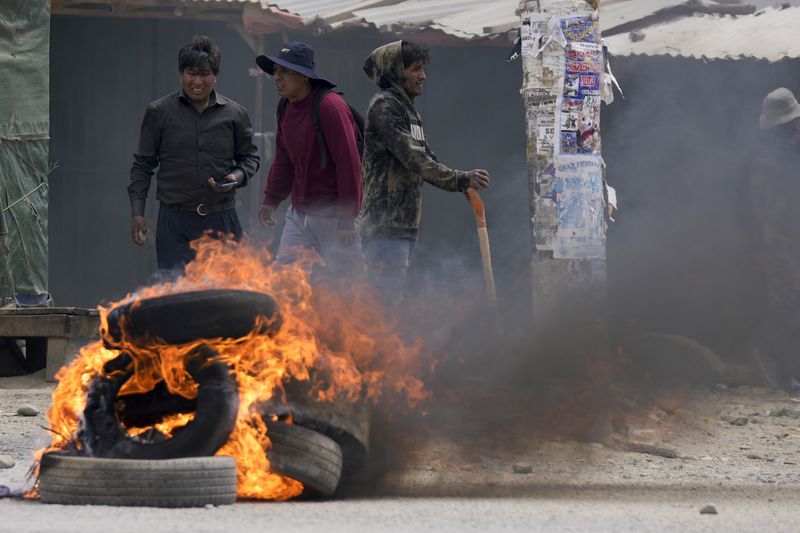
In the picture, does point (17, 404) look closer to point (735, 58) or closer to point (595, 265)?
point (595, 265)

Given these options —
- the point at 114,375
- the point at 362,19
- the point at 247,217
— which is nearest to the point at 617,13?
the point at 362,19

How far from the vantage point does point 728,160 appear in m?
12.6

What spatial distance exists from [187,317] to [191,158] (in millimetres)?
2440

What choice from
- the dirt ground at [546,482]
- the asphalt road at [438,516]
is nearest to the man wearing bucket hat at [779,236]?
the dirt ground at [546,482]

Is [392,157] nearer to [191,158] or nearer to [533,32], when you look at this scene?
[191,158]

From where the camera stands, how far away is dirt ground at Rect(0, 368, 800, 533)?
4.64m

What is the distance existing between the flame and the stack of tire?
50mm

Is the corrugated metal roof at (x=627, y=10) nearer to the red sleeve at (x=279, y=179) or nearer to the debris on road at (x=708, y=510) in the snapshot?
the red sleeve at (x=279, y=179)

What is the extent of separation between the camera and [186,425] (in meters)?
5.02

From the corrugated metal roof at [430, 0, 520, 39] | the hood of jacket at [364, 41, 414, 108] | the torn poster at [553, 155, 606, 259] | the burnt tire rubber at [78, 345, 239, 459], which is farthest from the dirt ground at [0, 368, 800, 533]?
the corrugated metal roof at [430, 0, 520, 39]

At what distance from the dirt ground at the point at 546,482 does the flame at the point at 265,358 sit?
241 millimetres

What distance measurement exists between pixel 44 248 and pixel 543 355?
15.7ft

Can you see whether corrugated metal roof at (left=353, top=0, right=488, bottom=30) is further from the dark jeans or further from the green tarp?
the dark jeans

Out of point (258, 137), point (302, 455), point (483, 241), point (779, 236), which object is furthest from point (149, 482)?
point (258, 137)
